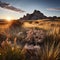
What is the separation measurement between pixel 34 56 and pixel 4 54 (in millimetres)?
583

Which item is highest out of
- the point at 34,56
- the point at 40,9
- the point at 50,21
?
the point at 40,9

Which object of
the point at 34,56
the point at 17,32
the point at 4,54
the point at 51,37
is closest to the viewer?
the point at 4,54

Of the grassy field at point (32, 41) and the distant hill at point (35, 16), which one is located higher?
the distant hill at point (35, 16)

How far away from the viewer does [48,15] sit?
415 cm

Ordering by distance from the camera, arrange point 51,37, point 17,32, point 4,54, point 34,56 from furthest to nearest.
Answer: point 17,32, point 51,37, point 34,56, point 4,54

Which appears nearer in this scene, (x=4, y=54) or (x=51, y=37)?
(x=4, y=54)

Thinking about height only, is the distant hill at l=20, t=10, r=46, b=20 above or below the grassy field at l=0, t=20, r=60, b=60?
above

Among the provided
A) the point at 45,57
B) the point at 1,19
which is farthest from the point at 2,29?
the point at 45,57

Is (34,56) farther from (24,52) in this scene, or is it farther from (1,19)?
(1,19)

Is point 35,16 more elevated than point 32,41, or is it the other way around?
point 35,16

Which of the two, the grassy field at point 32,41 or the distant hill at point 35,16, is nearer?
the grassy field at point 32,41

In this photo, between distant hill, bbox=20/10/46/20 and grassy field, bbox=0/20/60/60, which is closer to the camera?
grassy field, bbox=0/20/60/60

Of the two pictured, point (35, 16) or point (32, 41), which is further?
point (35, 16)

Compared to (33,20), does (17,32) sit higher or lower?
lower
